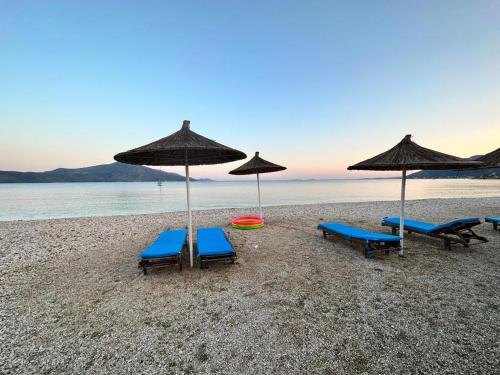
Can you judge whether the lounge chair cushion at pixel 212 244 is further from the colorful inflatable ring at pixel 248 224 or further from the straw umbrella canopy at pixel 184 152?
the colorful inflatable ring at pixel 248 224

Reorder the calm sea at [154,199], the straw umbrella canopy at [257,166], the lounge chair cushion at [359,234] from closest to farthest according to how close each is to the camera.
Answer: the lounge chair cushion at [359,234] → the straw umbrella canopy at [257,166] → the calm sea at [154,199]

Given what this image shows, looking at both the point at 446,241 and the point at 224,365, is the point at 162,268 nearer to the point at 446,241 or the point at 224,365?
the point at 224,365

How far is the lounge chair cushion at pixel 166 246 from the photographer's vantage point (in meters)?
4.32

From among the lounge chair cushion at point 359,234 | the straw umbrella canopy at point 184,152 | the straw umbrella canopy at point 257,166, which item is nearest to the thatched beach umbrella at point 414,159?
the lounge chair cushion at point 359,234

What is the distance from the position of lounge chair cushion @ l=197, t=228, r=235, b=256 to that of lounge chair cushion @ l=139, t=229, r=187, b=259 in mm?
A: 464

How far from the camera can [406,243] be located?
20.7ft

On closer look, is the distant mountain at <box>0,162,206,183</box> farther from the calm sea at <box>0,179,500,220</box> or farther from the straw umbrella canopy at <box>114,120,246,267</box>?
the straw umbrella canopy at <box>114,120,246,267</box>

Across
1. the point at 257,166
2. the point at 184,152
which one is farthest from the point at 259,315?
the point at 257,166

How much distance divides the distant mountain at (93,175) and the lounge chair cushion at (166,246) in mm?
131951

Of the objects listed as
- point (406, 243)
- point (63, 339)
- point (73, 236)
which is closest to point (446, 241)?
point (406, 243)

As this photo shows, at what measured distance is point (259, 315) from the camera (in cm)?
305

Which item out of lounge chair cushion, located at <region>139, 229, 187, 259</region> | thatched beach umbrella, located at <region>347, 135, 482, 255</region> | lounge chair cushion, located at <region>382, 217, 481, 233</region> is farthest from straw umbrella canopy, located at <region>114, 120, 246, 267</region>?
lounge chair cushion, located at <region>382, 217, 481, 233</region>

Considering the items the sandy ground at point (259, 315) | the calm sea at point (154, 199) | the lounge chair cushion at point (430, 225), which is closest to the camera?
the sandy ground at point (259, 315)

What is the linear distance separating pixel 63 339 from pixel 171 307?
1284mm
